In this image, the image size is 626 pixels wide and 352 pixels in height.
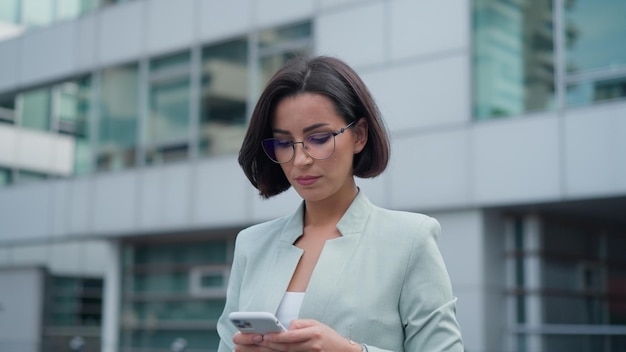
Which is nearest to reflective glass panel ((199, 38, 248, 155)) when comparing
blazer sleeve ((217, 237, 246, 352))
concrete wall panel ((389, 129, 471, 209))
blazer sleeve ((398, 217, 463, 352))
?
concrete wall panel ((389, 129, 471, 209))

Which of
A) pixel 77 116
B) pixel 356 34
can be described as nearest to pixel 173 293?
pixel 77 116

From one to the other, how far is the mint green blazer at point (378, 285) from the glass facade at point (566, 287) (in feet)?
30.3

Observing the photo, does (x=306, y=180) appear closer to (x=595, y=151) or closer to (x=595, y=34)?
(x=595, y=151)

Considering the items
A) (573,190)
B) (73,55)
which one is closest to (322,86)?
(573,190)

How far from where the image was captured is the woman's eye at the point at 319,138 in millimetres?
2230

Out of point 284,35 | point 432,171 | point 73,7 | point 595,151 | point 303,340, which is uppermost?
point 73,7

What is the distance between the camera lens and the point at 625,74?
10.4 meters

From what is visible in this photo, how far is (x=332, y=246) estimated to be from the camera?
2252mm

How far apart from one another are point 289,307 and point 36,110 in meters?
17.7

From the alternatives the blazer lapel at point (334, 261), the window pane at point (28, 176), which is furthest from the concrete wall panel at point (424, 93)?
the blazer lapel at point (334, 261)

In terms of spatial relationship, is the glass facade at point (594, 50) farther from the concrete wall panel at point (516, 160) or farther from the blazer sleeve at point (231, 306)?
the blazer sleeve at point (231, 306)

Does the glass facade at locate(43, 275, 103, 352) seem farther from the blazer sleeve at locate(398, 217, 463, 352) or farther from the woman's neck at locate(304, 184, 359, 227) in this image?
the blazer sleeve at locate(398, 217, 463, 352)

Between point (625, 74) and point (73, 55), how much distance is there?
427 inches

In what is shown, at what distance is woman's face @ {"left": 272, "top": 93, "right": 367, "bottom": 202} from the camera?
2.23 meters
